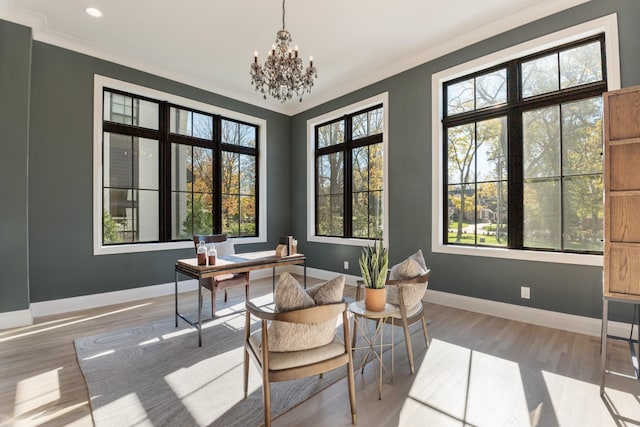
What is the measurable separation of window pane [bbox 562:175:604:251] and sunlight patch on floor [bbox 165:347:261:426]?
11.1 ft

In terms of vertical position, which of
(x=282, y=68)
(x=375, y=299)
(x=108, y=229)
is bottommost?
(x=375, y=299)

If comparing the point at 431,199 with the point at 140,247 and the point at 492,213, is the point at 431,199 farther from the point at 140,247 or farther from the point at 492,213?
the point at 140,247

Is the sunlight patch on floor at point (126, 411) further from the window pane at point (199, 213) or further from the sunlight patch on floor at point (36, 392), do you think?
the window pane at point (199, 213)

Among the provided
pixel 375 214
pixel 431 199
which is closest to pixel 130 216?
pixel 375 214

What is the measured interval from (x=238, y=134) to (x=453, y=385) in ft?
16.4

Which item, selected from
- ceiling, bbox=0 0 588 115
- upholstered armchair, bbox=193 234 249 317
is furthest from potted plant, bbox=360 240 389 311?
ceiling, bbox=0 0 588 115

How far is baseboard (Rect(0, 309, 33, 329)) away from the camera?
322 centimetres

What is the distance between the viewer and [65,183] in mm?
3791

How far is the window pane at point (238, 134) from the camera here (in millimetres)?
5426

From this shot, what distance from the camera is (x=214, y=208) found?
17.1ft

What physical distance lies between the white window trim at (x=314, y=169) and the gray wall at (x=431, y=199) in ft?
0.27

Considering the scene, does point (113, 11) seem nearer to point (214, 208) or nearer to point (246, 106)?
point (246, 106)

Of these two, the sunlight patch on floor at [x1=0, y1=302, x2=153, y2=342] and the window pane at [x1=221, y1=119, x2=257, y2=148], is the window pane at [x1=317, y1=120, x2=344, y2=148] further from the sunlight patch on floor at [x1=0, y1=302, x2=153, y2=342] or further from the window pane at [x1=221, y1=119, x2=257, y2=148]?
the sunlight patch on floor at [x1=0, y1=302, x2=153, y2=342]

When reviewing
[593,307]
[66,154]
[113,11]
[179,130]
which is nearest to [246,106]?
[179,130]
